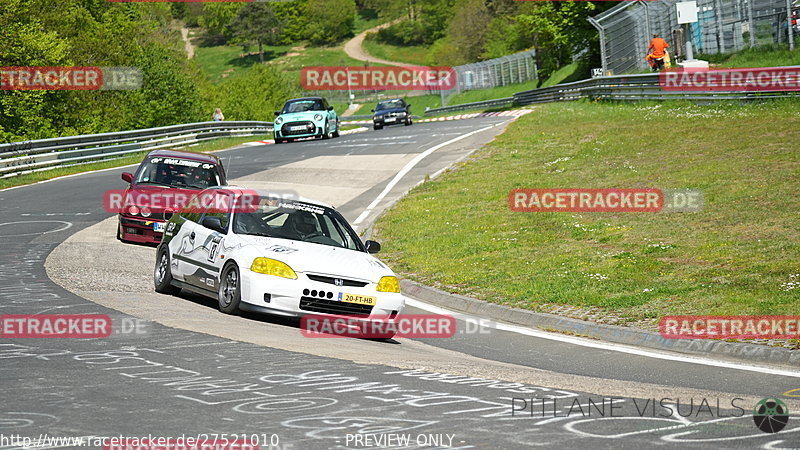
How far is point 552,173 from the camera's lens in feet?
78.9

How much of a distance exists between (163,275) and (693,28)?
1256 inches

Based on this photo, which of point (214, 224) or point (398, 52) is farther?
point (398, 52)

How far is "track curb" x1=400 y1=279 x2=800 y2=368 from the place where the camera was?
31.2 feet

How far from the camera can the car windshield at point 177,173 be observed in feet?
58.4

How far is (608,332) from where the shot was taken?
433 inches

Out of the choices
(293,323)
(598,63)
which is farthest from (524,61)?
(293,323)

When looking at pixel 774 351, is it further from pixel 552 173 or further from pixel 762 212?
pixel 552 173

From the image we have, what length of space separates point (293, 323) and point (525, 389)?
4.27 m

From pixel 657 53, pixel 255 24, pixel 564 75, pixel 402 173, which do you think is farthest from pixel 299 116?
pixel 255 24

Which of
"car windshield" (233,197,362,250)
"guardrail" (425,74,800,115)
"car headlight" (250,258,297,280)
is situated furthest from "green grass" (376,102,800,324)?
"car headlight" (250,258,297,280)

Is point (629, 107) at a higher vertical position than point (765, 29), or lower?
lower

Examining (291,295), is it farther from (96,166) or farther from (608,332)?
(96,166)

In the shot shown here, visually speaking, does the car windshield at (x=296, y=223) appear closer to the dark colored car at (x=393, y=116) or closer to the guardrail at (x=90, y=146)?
the guardrail at (x=90, y=146)

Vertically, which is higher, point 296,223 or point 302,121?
point 302,121
